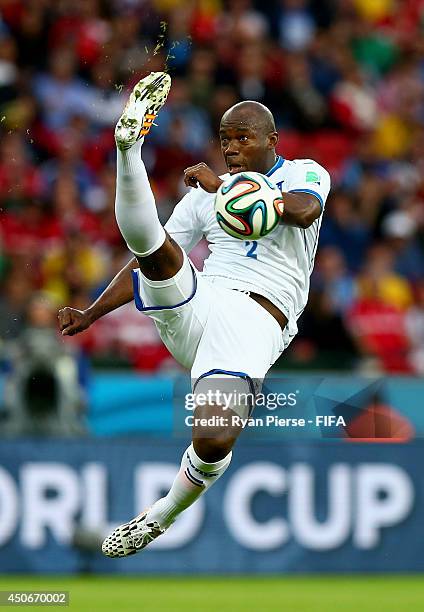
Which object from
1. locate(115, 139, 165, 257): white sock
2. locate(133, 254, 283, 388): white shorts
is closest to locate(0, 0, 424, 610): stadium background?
locate(133, 254, 283, 388): white shorts

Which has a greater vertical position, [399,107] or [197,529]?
[399,107]

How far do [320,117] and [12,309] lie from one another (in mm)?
4706

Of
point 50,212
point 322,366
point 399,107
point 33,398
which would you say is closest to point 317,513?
point 322,366

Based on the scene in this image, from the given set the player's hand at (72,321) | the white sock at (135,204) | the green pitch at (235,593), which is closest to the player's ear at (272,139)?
the white sock at (135,204)

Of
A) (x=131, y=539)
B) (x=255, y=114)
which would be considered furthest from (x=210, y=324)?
(x=131, y=539)

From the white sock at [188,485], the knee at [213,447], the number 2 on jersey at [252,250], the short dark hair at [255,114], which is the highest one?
the short dark hair at [255,114]

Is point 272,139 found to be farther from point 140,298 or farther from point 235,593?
point 235,593

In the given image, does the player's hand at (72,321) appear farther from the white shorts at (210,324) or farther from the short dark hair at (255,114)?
the short dark hair at (255,114)

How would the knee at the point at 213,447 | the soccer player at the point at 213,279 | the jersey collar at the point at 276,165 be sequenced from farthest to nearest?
the jersey collar at the point at 276,165
the knee at the point at 213,447
the soccer player at the point at 213,279

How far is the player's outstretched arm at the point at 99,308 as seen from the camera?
6.53 meters

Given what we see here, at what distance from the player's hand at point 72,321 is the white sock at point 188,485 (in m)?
0.77

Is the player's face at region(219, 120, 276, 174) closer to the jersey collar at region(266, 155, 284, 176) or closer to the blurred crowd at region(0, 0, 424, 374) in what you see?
the jersey collar at region(266, 155, 284, 176)

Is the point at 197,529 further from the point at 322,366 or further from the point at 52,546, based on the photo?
the point at 322,366

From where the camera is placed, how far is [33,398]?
10.4m
